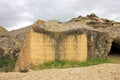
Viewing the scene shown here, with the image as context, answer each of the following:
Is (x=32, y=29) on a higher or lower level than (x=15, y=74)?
higher

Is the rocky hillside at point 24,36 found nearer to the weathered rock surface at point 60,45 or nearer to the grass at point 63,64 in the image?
the weathered rock surface at point 60,45

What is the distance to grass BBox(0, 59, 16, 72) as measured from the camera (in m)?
17.5

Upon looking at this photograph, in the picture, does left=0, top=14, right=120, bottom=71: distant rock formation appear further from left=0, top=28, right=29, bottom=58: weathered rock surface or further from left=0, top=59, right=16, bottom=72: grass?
left=0, top=59, right=16, bottom=72: grass

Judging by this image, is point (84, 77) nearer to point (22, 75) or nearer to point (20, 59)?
point (22, 75)

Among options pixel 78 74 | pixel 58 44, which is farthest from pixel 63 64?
pixel 78 74

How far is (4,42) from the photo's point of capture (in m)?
19.9

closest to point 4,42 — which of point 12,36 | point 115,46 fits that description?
point 12,36

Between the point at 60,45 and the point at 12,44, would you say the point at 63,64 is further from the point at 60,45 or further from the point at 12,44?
the point at 12,44

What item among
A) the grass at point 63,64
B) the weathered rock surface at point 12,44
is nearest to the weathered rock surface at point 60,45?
the grass at point 63,64

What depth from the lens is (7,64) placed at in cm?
1816

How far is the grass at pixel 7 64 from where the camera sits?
17484mm

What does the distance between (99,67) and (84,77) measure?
1297mm

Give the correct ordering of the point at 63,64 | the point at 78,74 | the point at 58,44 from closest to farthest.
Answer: the point at 78,74, the point at 63,64, the point at 58,44

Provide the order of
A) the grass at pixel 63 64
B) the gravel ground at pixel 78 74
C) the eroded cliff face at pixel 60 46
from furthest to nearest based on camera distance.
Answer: the eroded cliff face at pixel 60 46 < the grass at pixel 63 64 < the gravel ground at pixel 78 74
